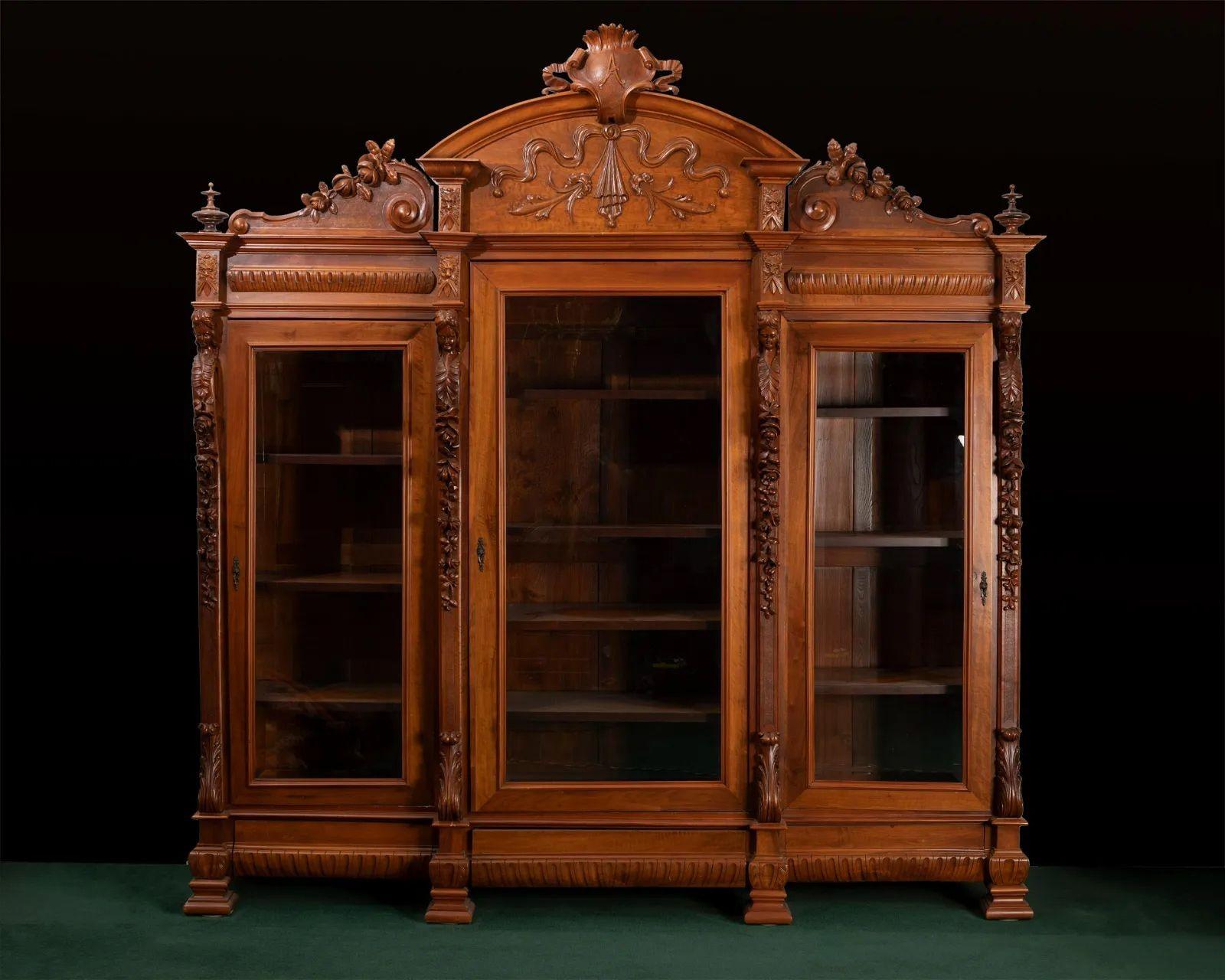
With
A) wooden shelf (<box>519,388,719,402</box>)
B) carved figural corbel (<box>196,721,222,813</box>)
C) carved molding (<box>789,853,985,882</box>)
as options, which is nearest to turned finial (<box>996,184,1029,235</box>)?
wooden shelf (<box>519,388,719,402</box>)

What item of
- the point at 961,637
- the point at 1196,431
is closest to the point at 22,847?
the point at 961,637

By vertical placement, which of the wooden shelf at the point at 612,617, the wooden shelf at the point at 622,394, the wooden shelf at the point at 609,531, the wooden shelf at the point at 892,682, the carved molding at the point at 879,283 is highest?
the carved molding at the point at 879,283

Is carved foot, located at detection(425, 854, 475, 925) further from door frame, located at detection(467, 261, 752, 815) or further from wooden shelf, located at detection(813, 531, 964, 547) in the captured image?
wooden shelf, located at detection(813, 531, 964, 547)

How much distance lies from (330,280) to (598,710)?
1561mm

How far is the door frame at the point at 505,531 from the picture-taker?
3.88m

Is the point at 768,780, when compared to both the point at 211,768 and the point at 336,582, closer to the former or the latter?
the point at 336,582

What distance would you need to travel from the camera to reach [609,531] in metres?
3.99

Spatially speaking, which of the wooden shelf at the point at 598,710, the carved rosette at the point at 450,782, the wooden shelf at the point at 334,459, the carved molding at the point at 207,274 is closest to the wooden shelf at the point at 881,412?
the wooden shelf at the point at 598,710

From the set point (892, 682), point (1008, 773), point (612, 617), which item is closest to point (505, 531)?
point (612, 617)

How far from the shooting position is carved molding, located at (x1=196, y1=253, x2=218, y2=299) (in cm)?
389

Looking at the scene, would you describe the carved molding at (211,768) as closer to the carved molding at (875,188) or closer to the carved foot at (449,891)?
the carved foot at (449,891)

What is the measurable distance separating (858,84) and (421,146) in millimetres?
1618

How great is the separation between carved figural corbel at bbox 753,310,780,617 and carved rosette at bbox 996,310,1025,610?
27.4 inches

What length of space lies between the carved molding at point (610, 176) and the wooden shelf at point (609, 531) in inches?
36.4
